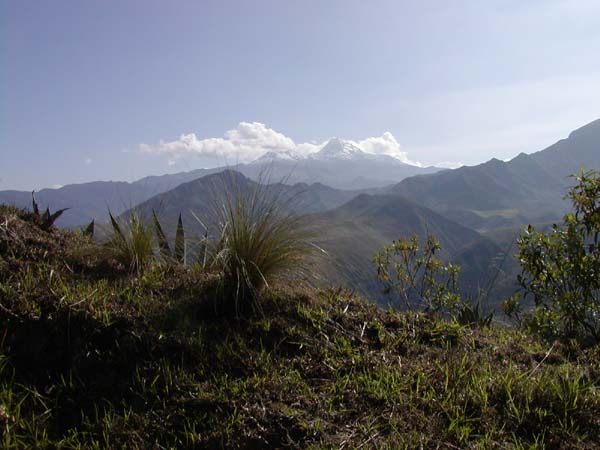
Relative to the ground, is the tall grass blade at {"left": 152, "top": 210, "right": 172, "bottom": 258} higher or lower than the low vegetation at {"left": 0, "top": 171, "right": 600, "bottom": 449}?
higher

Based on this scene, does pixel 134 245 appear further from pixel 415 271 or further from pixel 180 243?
pixel 415 271

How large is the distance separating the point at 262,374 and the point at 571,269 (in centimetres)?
371

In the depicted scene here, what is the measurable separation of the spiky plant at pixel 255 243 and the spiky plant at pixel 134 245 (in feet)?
3.00

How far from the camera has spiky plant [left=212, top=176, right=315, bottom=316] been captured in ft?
10.6

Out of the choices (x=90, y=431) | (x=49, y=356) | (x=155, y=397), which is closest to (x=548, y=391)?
(x=155, y=397)

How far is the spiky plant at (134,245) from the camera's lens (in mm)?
4164

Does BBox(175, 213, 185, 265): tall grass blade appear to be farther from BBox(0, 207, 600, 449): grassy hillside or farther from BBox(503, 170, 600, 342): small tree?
BBox(503, 170, 600, 342): small tree

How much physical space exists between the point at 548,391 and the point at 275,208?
7.65 feet

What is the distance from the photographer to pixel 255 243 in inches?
132

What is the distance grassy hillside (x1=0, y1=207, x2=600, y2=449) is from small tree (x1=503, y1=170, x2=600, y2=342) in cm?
97

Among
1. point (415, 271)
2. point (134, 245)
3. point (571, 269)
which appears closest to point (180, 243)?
point (134, 245)

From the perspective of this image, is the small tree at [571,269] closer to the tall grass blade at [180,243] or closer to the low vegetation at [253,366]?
the low vegetation at [253,366]

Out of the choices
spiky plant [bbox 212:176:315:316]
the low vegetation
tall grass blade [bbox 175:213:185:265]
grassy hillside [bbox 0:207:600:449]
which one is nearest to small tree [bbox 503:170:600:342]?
the low vegetation

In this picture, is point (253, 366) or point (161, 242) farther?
point (161, 242)
